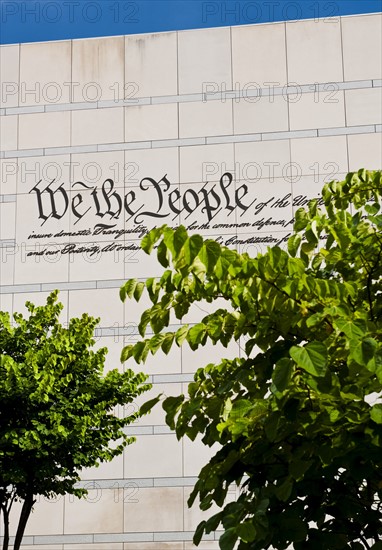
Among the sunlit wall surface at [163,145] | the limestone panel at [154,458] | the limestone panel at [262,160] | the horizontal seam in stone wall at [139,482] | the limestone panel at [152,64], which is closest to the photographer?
the horizontal seam in stone wall at [139,482]

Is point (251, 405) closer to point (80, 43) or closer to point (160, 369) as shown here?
point (160, 369)

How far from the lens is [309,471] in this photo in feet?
18.7

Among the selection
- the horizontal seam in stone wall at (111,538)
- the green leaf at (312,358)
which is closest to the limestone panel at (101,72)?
the horizontal seam in stone wall at (111,538)

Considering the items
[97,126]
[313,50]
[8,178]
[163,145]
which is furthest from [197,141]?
[8,178]

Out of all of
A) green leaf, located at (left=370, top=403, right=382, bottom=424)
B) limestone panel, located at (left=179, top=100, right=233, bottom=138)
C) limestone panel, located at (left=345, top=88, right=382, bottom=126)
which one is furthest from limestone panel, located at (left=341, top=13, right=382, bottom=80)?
green leaf, located at (left=370, top=403, right=382, bottom=424)

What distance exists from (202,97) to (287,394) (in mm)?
20209

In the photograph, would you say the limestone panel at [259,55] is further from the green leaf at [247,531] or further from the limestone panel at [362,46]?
the green leaf at [247,531]

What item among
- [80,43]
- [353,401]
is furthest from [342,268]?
[80,43]

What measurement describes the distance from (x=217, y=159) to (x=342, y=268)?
1838 centimetres

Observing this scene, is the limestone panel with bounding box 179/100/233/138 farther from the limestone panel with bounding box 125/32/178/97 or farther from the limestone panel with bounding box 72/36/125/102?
the limestone panel with bounding box 72/36/125/102

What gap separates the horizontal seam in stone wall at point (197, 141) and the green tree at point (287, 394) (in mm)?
18438

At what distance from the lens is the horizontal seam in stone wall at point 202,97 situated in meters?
24.5

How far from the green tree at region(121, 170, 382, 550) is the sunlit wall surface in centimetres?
1708

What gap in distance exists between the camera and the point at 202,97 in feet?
81.8
